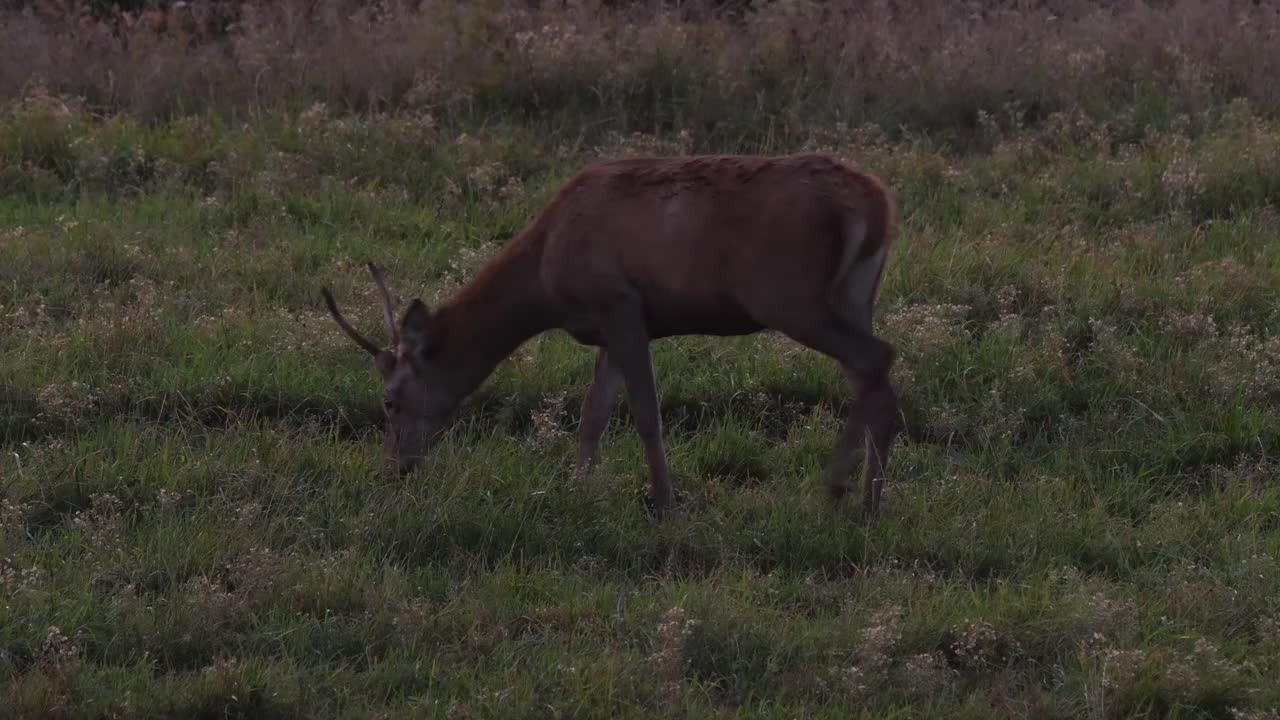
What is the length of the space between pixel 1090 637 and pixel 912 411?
2.20 meters

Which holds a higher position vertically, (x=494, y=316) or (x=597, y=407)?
(x=494, y=316)

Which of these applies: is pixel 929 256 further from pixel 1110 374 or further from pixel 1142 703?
pixel 1142 703

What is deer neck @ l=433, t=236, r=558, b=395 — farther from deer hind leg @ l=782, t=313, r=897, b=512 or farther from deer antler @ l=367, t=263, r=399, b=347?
deer hind leg @ l=782, t=313, r=897, b=512

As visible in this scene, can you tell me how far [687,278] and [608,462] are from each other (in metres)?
0.97

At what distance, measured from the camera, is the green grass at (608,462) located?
5695 mm

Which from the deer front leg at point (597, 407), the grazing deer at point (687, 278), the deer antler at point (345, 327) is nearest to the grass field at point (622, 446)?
the deer front leg at point (597, 407)

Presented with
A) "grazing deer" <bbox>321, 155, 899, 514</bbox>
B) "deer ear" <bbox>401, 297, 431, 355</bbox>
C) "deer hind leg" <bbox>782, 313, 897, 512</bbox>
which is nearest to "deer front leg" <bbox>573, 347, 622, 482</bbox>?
"grazing deer" <bbox>321, 155, 899, 514</bbox>

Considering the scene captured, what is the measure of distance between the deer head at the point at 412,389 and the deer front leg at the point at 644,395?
31.0 inches

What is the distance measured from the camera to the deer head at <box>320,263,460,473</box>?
741cm

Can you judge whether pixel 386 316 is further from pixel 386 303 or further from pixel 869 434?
pixel 869 434

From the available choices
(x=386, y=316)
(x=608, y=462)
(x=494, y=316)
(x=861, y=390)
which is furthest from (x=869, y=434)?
(x=386, y=316)

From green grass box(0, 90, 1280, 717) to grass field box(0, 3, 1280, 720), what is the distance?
0.02 metres

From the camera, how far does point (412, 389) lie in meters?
7.46

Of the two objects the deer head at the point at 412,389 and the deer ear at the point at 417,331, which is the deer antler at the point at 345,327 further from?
the deer ear at the point at 417,331
